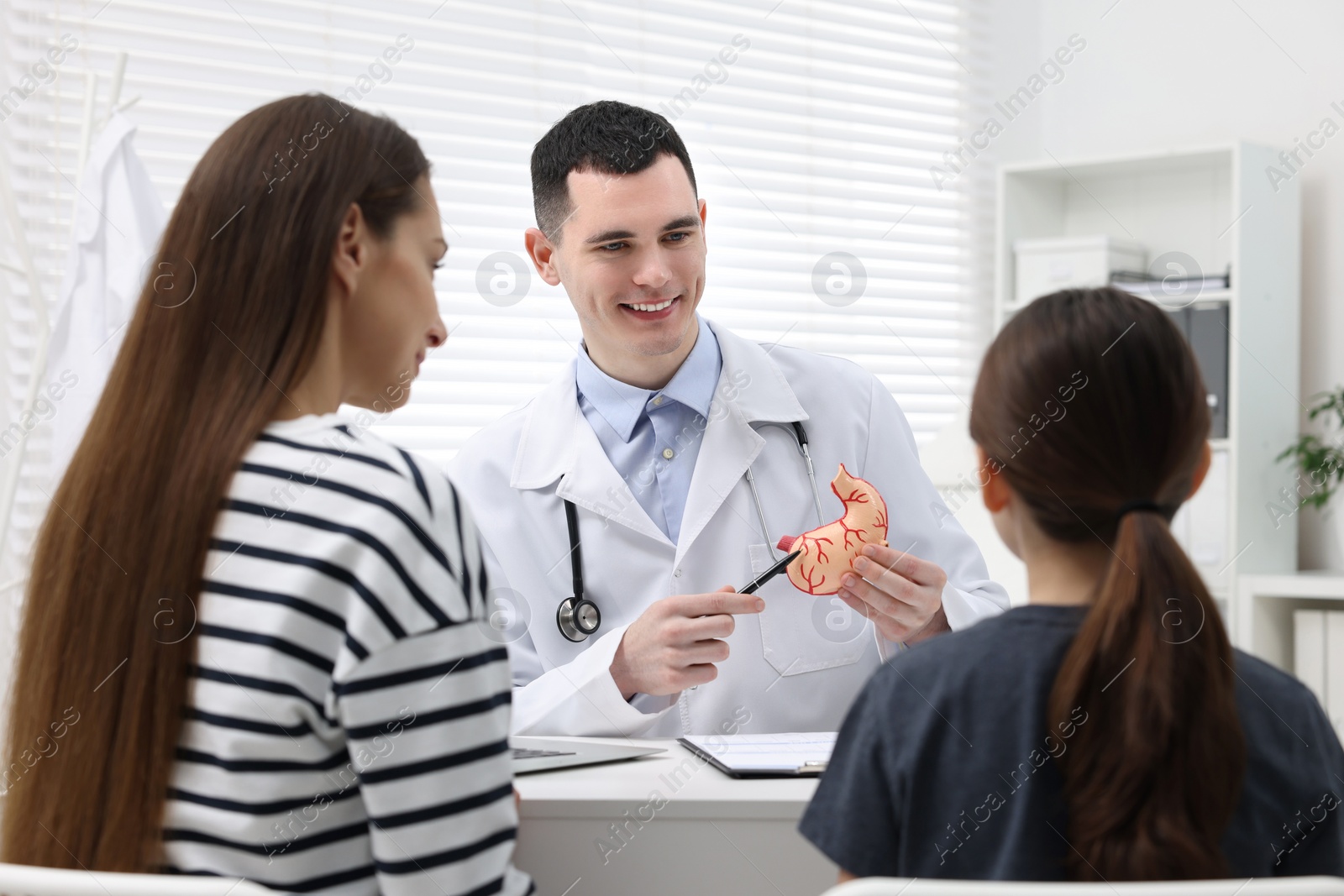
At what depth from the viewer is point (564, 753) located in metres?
1.43

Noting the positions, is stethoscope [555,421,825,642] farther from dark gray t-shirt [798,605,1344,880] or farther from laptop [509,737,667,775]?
dark gray t-shirt [798,605,1344,880]

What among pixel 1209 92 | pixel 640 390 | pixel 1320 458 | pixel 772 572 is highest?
pixel 1209 92

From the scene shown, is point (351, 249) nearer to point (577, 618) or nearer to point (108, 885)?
point (108, 885)

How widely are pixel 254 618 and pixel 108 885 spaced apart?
217 mm

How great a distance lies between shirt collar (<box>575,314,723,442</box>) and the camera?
6.79 ft

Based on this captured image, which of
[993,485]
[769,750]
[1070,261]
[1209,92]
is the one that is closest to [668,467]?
[769,750]

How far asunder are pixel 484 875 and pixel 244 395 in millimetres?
461

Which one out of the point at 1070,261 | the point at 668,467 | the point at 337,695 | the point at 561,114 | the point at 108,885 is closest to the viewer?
the point at 108,885

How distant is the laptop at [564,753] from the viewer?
1.36 m

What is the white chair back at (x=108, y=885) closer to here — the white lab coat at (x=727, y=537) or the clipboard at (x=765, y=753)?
the clipboard at (x=765, y=753)

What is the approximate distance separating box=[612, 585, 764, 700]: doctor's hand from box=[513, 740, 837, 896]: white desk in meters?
0.33

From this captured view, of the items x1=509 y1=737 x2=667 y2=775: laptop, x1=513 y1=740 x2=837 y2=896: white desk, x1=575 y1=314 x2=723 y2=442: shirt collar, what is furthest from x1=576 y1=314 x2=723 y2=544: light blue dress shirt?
x1=513 y1=740 x2=837 y2=896: white desk

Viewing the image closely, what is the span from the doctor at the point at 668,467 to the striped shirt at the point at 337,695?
0.85m

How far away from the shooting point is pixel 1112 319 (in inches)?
40.2
